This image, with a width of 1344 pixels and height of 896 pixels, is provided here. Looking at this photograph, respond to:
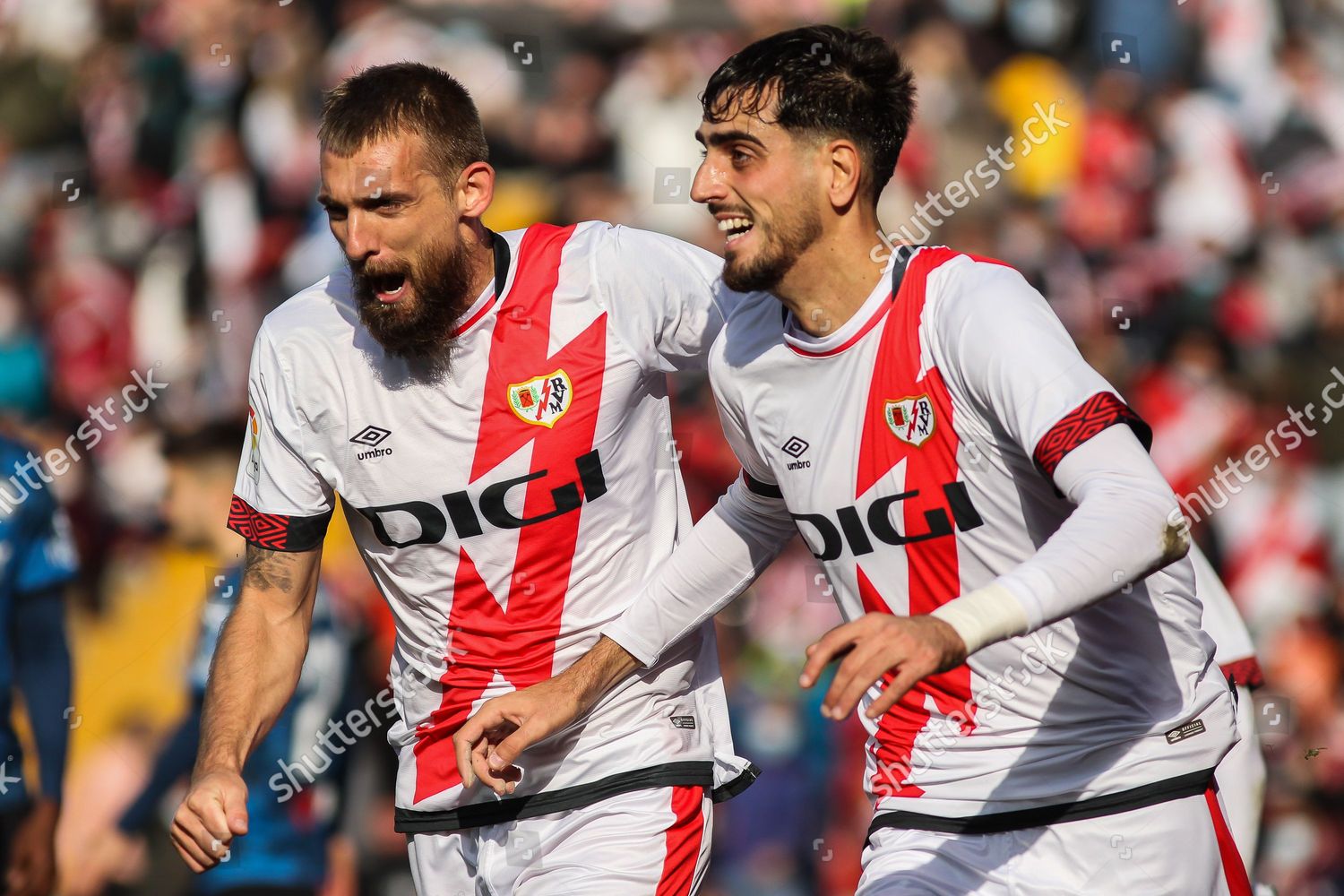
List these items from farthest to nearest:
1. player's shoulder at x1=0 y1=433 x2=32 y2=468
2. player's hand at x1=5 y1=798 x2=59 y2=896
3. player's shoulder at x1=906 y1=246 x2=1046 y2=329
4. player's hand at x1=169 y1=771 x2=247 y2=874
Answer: player's shoulder at x1=0 y1=433 x2=32 y2=468
player's hand at x1=5 y1=798 x2=59 y2=896
player's hand at x1=169 y1=771 x2=247 y2=874
player's shoulder at x1=906 y1=246 x2=1046 y2=329

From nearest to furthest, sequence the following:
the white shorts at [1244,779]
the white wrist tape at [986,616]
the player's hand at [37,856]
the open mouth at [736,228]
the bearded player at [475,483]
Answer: the white wrist tape at [986,616], the open mouth at [736,228], the bearded player at [475,483], the white shorts at [1244,779], the player's hand at [37,856]

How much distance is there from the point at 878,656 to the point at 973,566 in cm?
81

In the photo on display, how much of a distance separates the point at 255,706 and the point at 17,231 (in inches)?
133

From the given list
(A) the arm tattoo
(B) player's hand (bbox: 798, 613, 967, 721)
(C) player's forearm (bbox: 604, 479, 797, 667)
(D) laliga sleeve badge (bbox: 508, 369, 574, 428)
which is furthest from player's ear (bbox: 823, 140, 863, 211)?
(A) the arm tattoo

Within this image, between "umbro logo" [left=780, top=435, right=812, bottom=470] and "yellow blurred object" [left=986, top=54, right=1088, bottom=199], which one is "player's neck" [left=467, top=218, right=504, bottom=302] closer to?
"umbro logo" [left=780, top=435, right=812, bottom=470]

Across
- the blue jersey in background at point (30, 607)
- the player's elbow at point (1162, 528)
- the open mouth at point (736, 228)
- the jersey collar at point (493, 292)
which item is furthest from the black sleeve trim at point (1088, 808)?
the blue jersey in background at point (30, 607)

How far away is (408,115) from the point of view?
11.1 feet

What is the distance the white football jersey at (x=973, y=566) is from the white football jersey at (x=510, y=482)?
2.08 ft

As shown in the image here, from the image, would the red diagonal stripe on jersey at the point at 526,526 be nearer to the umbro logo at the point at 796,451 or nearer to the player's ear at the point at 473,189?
the player's ear at the point at 473,189

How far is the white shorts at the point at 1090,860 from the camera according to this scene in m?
2.81

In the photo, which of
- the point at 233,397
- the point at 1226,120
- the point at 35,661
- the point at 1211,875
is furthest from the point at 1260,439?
the point at 35,661

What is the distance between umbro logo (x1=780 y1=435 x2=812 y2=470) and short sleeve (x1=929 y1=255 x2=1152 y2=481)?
0.40 m

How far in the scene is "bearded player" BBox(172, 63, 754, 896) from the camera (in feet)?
11.1

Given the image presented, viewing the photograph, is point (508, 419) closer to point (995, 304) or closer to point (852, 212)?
point (852, 212)
